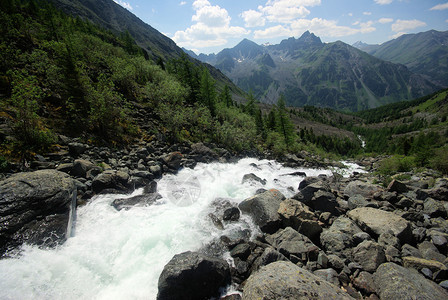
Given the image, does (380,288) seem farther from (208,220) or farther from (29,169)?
(29,169)

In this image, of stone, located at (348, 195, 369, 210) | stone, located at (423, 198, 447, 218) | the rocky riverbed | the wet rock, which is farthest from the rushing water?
stone, located at (423, 198, 447, 218)

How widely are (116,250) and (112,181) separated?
574 centimetres

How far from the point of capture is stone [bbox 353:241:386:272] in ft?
25.9

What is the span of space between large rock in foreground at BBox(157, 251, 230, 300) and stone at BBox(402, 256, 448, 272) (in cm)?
779

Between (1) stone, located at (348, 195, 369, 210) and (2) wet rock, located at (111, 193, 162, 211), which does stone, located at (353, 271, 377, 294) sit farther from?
(2) wet rock, located at (111, 193, 162, 211)

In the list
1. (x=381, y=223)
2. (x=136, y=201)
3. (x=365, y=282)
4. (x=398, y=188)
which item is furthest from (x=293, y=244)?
(x=398, y=188)

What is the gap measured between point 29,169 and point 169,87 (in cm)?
2230

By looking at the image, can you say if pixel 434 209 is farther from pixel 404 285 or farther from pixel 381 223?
pixel 404 285

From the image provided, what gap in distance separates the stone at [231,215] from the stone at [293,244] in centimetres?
265

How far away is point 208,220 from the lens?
1269 cm

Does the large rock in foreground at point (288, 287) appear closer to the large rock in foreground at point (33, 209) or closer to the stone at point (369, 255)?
the stone at point (369, 255)

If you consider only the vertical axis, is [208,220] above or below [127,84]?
below

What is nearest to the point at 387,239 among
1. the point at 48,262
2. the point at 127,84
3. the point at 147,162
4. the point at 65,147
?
the point at 48,262

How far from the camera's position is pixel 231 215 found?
13.0m
